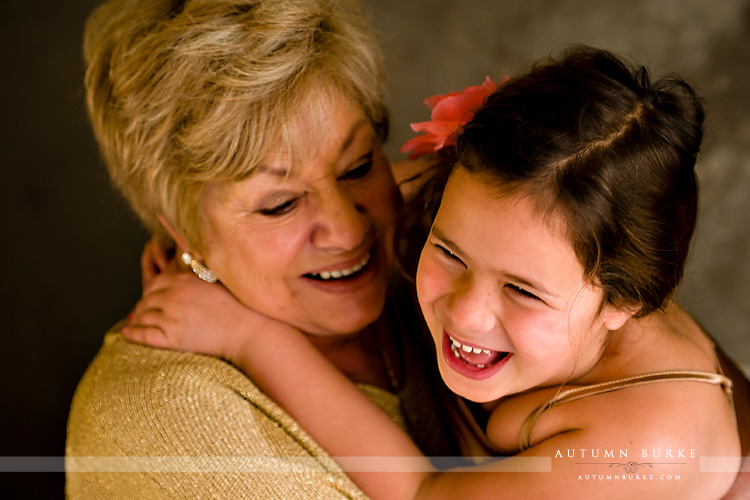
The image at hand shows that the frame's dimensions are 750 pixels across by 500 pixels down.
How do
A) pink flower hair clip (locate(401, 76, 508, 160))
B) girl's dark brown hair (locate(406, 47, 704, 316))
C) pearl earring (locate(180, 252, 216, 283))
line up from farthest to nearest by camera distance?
pearl earring (locate(180, 252, 216, 283)) < pink flower hair clip (locate(401, 76, 508, 160)) < girl's dark brown hair (locate(406, 47, 704, 316))

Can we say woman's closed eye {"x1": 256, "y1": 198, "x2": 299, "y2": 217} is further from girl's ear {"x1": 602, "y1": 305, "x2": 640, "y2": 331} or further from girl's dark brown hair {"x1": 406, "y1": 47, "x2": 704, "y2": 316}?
girl's ear {"x1": 602, "y1": 305, "x2": 640, "y2": 331}

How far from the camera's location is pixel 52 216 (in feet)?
5.55

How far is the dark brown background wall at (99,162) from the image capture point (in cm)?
148

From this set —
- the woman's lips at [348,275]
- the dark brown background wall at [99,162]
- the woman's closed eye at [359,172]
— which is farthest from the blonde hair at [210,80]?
the dark brown background wall at [99,162]

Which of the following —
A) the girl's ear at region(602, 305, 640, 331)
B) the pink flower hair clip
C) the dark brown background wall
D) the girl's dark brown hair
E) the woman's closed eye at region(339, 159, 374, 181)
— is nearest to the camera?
the girl's dark brown hair

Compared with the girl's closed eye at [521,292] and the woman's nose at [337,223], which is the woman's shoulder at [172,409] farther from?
the girl's closed eye at [521,292]

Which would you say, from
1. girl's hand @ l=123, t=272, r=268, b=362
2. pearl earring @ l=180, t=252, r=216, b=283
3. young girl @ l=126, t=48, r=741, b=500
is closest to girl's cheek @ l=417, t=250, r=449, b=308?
young girl @ l=126, t=48, r=741, b=500

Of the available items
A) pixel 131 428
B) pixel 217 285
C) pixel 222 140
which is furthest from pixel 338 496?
pixel 222 140

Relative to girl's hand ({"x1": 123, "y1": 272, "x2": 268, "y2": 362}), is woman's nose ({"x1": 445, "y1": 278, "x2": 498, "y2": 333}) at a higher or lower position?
higher

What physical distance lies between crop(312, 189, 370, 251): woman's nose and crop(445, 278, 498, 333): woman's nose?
291mm

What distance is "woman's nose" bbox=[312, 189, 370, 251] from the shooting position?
3.64 feet

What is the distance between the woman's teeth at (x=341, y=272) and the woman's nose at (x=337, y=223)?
98mm

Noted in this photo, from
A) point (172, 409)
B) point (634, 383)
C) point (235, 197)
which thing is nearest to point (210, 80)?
point (235, 197)

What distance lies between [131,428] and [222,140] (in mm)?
513
